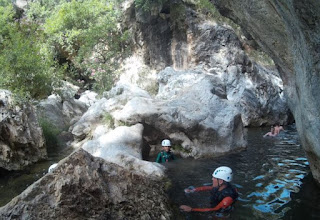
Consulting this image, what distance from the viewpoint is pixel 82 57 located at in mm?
22031

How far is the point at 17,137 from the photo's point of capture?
395 inches

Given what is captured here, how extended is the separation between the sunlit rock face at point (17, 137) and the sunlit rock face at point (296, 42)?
7975 millimetres

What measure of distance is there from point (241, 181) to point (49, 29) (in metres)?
21.5

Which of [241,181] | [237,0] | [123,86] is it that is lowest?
[241,181]

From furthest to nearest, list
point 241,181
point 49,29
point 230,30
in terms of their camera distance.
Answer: point 49,29
point 230,30
point 241,181

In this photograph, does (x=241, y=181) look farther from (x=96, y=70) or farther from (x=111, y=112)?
(x=96, y=70)

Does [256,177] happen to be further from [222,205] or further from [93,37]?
[93,37]

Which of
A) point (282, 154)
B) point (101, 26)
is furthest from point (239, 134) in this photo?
point (101, 26)

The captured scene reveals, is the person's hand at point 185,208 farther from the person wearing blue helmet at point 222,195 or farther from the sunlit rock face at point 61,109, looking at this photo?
the sunlit rock face at point 61,109

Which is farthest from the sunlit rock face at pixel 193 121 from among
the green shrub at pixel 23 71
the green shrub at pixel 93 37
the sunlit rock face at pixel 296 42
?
the green shrub at pixel 93 37

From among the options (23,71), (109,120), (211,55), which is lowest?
(109,120)

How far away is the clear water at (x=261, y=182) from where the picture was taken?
5805 mm

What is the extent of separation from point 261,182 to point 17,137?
8.02 m

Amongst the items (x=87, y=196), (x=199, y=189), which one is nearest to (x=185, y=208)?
(x=199, y=189)
